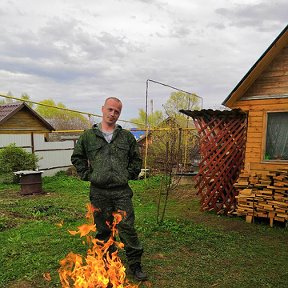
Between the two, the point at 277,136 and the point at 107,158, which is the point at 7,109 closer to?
the point at 277,136

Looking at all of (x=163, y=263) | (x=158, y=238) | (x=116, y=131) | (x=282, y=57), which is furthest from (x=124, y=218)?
(x=282, y=57)

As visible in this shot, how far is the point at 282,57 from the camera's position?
7.12m

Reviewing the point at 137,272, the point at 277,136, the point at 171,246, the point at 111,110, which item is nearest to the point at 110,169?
A: the point at 111,110

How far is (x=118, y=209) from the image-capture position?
12.0ft

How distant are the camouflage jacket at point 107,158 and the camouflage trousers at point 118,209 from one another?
10 cm

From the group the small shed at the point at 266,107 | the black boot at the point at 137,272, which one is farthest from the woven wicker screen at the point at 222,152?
the black boot at the point at 137,272

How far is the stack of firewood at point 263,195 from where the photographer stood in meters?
6.67

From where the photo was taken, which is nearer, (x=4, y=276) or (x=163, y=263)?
(x=4, y=276)

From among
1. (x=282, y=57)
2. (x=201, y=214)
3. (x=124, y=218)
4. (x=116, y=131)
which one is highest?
(x=282, y=57)

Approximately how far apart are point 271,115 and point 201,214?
2821 millimetres

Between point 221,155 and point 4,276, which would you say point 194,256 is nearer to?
point 4,276

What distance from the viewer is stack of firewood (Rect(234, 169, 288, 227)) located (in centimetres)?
667

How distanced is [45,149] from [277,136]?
1064 centimetres

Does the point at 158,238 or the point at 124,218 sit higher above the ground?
the point at 124,218
